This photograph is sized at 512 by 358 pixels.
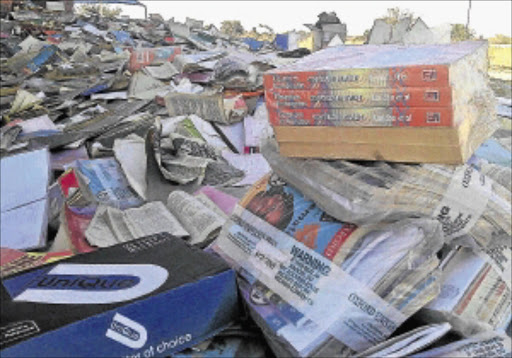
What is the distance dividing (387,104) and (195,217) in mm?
963

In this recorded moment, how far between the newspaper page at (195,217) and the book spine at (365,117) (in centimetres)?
62

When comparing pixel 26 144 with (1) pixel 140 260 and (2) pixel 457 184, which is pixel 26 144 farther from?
(2) pixel 457 184

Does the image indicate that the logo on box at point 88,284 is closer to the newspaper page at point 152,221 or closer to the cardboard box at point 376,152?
the cardboard box at point 376,152

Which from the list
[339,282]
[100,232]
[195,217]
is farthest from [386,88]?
[100,232]

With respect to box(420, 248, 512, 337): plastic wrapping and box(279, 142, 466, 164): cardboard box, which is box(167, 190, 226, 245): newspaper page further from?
box(420, 248, 512, 337): plastic wrapping

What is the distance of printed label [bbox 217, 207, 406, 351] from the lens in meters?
1.15

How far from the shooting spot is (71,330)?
3.37 ft

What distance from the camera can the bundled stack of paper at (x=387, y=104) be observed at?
1.12 m

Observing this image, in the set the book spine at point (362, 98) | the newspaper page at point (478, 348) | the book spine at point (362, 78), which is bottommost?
the newspaper page at point (478, 348)

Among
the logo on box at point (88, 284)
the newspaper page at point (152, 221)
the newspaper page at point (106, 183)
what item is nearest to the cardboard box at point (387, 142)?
the logo on box at point (88, 284)

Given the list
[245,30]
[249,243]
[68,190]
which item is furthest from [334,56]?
[245,30]

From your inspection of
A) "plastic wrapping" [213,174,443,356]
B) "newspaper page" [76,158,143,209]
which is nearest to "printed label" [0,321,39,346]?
"plastic wrapping" [213,174,443,356]

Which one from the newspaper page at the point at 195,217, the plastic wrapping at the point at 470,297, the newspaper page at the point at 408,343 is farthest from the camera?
the newspaper page at the point at 195,217

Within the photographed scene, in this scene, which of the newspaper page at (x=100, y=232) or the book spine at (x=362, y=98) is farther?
the newspaper page at (x=100, y=232)
